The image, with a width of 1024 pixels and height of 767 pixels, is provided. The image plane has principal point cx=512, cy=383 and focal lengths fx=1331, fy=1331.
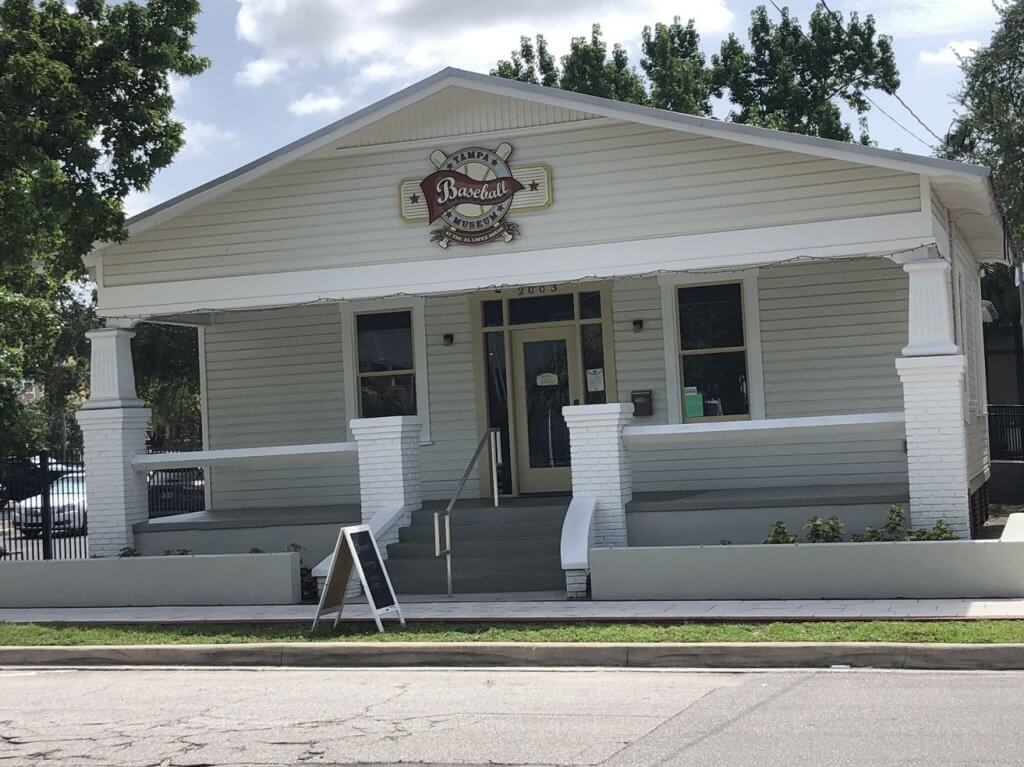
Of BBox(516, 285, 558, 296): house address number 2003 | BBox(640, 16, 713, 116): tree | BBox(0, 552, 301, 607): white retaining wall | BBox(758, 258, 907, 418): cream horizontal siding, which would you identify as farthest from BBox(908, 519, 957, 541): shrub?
BBox(640, 16, 713, 116): tree

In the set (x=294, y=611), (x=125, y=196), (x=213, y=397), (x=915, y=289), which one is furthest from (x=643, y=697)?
(x=213, y=397)

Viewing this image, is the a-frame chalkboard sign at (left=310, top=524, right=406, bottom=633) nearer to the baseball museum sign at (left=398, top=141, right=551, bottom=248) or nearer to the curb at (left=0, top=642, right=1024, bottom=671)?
the curb at (left=0, top=642, right=1024, bottom=671)

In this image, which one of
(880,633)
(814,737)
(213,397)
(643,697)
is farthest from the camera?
(213,397)

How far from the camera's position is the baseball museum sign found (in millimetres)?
14820

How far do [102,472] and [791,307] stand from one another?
28.5 feet

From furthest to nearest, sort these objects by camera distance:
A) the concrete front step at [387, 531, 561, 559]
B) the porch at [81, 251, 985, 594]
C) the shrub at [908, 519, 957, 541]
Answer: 1. the concrete front step at [387, 531, 561, 559]
2. the porch at [81, 251, 985, 594]
3. the shrub at [908, 519, 957, 541]

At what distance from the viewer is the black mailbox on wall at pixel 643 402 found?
55.3ft

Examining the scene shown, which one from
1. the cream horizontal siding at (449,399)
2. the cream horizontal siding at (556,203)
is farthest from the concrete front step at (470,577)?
the cream horizontal siding at (556,203)

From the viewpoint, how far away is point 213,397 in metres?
18.8

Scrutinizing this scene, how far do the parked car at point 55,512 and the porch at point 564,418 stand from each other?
9.02 feet

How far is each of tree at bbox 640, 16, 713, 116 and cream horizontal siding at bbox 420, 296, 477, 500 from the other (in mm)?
14069

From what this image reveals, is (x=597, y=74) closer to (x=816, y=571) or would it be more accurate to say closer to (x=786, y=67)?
(x=786, y=67)

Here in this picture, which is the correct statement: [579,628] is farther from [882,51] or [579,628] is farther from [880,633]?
[882,51]

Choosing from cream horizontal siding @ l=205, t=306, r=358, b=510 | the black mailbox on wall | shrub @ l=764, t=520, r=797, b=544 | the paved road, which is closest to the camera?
the paved road
